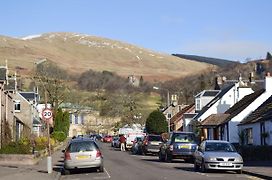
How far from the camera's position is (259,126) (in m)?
41.4

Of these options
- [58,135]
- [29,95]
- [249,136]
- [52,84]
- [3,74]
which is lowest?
[249,136]

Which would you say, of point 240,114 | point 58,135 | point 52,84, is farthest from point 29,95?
point 240,114

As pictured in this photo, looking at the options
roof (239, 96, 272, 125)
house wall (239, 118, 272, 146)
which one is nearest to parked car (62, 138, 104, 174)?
roof (239, 96, 272, 125)

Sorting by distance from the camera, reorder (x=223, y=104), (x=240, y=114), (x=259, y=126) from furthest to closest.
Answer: (x=223, y=104), (x=240, y=114), (x=259, y=126)

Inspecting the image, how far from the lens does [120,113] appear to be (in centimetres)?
12106

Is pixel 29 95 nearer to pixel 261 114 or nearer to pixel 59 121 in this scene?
pixel 59 121

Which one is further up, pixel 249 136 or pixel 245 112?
pixel 245 112

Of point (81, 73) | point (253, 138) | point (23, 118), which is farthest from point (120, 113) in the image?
point (253, 138)

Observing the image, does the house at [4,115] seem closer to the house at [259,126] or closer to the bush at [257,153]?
the bush at [257,153]

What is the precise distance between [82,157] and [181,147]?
9.31m

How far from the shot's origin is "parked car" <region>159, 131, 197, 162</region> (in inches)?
1406

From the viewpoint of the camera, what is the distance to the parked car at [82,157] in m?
28.0

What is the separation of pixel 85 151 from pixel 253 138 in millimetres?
18468

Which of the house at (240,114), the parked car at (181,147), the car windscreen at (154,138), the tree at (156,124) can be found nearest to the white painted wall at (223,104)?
the house at (240,114)
